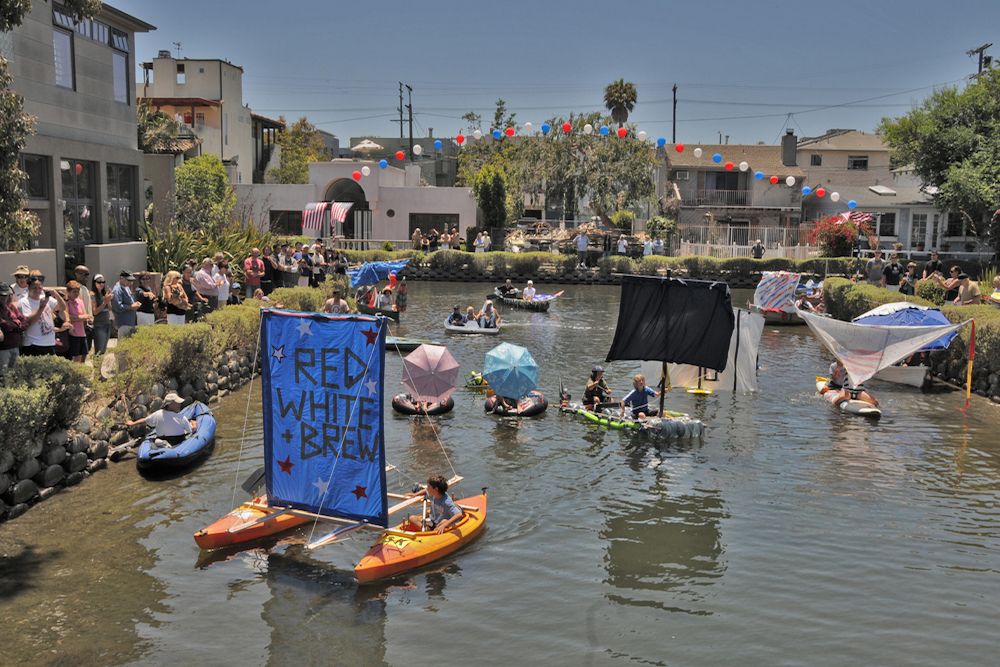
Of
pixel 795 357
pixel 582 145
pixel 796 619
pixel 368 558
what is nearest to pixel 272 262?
pixel 795 357

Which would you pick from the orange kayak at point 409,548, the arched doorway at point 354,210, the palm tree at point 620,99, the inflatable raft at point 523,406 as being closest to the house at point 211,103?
the arched doorway at point 354,210

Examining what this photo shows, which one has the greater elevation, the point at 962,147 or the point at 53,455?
the point at 962,147

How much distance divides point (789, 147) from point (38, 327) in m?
65.9

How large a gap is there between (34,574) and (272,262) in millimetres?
20048

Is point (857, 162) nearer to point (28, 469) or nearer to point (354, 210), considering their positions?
point (354, 210)

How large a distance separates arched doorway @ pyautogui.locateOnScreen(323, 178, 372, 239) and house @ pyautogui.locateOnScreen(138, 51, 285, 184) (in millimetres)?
7890

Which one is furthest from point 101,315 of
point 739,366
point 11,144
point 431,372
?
point 739,366

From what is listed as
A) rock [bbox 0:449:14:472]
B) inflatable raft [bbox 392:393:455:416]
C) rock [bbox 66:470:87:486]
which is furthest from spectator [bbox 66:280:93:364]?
inflatable raft [bbox 392:393:455:416]

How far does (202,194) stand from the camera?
53.8 metres

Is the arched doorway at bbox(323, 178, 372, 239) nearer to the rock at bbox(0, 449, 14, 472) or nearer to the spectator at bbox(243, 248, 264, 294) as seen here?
the spectator at bbox(243, 248, 264, 294)

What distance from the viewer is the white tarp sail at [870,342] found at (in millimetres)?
23594

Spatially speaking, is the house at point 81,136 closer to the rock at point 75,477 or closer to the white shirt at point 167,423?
the white shirt at point 167,423

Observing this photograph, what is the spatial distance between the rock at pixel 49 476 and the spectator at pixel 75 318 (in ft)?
11.5

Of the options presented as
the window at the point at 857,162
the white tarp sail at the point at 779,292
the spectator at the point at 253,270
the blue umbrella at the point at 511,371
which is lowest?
the blue umbrella at the point at 511,371
